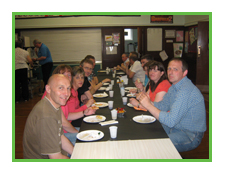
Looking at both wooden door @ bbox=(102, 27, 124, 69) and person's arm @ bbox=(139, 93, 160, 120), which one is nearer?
person's arm @ bbox=(139, 93, 160, 120)

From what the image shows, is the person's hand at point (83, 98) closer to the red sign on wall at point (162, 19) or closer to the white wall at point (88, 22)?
the white wall at point (88, 22)

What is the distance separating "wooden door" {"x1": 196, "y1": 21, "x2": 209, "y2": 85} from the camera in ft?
20.1

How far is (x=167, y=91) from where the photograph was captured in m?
2.56

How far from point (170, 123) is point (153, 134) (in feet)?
0.80

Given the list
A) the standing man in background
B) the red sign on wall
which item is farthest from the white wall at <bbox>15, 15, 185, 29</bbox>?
the standing man in background

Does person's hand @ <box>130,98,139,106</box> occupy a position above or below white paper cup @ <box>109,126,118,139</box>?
above

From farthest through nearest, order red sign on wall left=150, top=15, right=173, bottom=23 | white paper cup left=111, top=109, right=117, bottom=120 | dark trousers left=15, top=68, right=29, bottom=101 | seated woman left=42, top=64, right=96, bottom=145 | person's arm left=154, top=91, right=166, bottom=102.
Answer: red sign on wall left=150, top=15, right=173, bottom=23
dark trousers left=15, top=68, right=29, bottom=101
person's arm left=154, top=91, right=166, bottom=102
seated woman left=42, top=64, right=96, bottom=145
white paper cup left=111, top=109, right=117, bottom=120

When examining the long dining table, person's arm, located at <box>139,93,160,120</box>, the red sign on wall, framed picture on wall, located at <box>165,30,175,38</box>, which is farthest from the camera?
framed picture on wall, located at <box>165,30,175,38</box>

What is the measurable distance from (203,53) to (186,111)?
15.9 feet

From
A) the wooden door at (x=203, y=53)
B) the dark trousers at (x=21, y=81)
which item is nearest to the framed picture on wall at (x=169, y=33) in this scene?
the wooden door at (x=203, y=53)

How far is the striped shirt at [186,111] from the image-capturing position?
1.87 metres

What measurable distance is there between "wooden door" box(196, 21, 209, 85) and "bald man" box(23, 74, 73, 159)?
18.0 feet

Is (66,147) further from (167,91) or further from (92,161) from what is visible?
(167,91)

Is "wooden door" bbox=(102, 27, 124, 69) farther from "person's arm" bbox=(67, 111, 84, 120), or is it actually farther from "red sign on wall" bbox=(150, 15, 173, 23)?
"person's arm" bbox=(67, 111, 84, 120)
